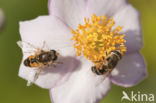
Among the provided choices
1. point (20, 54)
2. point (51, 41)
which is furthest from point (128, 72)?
point (20, 54)

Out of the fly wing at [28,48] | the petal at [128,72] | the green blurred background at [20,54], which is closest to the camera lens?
the fly wing at [28,48]

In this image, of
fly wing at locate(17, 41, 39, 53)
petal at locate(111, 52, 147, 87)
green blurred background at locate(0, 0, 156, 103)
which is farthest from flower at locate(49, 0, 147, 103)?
green blurred background at locate(0, 0, 156, 103)

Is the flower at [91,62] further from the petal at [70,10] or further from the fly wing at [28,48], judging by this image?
the fly wing at [28,48]

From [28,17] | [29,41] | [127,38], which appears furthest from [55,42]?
[28,17]

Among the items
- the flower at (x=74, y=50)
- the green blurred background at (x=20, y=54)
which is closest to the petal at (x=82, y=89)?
the flower at (x=74, y=50)

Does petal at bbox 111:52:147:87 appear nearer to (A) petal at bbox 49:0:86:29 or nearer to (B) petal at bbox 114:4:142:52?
(B) petal at bbox 114:4:142:52

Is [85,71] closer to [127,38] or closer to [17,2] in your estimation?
[127,38]
